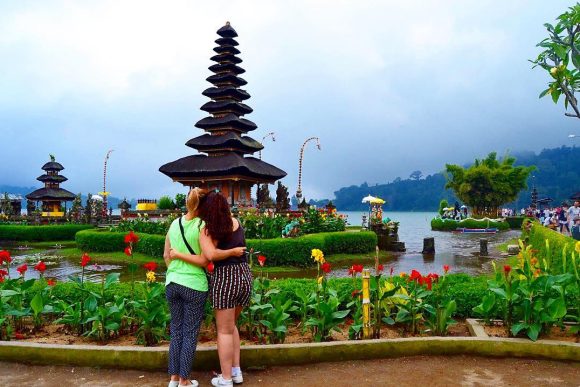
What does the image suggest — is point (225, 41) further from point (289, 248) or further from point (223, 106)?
point (289, 248)

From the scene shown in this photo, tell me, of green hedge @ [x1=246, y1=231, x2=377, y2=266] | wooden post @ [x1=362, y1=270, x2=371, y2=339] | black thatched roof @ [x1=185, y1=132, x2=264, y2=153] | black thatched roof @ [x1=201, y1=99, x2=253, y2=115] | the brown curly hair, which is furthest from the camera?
black thatched roof @ [x1=201, y1=99, x2=253, y2=115]

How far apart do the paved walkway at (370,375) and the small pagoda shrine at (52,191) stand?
45521mm

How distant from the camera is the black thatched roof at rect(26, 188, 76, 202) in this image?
150 ft

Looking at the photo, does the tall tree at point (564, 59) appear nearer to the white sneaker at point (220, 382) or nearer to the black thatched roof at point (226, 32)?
the white sneaker at point (220, 382)

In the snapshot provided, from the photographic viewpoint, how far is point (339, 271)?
15898mm

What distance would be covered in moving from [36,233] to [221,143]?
12953 millimetres

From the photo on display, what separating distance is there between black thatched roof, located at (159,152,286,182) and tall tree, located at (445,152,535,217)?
108ft

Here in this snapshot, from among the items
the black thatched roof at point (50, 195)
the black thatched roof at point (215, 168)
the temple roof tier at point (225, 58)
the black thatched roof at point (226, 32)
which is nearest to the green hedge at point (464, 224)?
the black thatched roof at point (215, 168)

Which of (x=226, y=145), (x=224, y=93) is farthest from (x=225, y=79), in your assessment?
(x=226, y=145)

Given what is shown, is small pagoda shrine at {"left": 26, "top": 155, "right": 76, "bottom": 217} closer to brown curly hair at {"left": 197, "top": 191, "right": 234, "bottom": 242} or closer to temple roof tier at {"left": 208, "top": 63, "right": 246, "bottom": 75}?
temple roof tier at {"left": 208, "top": 63, "right": 246, "bottom": 75}

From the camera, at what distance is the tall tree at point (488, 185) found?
5812 centimetres

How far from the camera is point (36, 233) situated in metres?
30.3

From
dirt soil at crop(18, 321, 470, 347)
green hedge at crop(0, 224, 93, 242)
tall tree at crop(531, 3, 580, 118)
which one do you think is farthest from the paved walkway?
green hedge at crop(0, 224, 93, 242)

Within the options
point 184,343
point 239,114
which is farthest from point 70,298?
point 239,114
